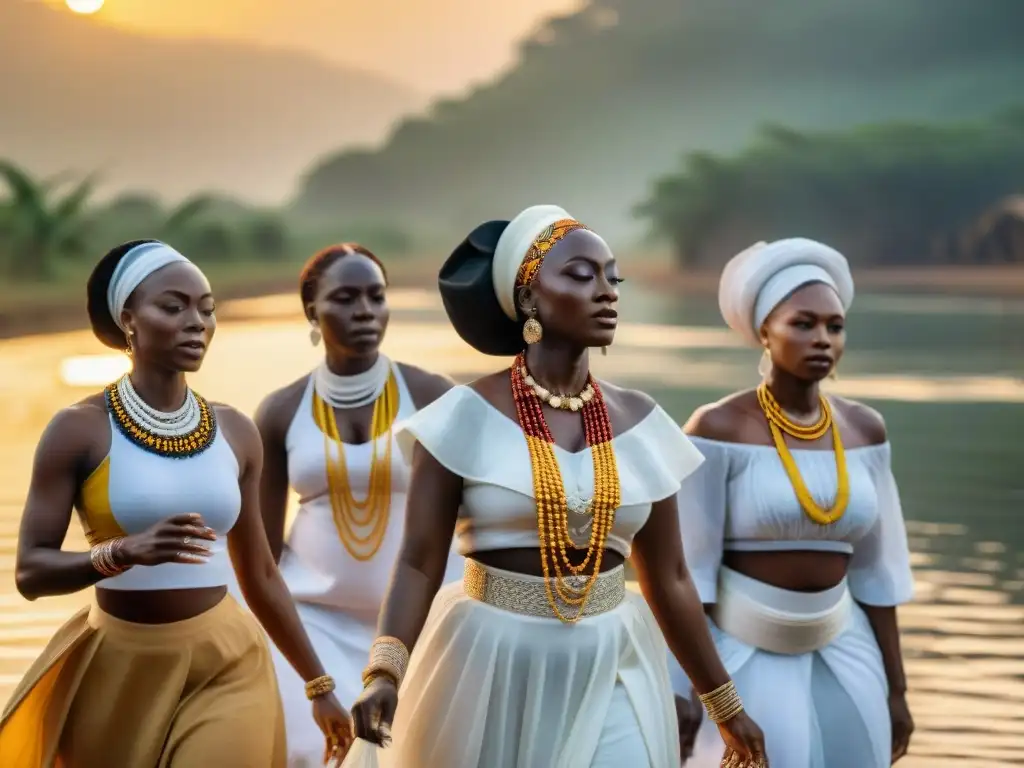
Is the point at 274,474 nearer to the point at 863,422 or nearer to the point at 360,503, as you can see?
the point at 360,503

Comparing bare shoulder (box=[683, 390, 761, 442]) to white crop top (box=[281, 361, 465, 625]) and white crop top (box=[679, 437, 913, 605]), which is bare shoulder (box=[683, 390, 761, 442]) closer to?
white crop top (box=[679, 437, 913, 605])

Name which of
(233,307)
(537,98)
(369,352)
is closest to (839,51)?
(537,98)

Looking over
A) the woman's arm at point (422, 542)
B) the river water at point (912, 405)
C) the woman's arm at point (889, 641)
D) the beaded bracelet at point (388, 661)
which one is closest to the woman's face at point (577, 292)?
the woman's arm at point (422, 542)

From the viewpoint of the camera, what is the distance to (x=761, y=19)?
37375mm

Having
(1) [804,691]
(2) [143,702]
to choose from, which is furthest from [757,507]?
(2) [143,702]

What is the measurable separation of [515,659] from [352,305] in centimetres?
258

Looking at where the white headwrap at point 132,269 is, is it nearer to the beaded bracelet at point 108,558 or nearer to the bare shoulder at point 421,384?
the beaded bracelet at point 108,558

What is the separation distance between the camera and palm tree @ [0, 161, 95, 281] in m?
26.1

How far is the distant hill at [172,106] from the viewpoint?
2705 centimetres

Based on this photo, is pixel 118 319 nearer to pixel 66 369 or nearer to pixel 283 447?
pixel 283 447

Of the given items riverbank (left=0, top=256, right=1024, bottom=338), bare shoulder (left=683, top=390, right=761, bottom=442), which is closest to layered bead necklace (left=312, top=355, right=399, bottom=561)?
bare shoulder (left=683, top=390, right=761, bottom=442)

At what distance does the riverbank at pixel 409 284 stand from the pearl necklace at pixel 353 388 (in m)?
19.5

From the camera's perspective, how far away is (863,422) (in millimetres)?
5211

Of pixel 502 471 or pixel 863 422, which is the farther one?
pixel 863 422
